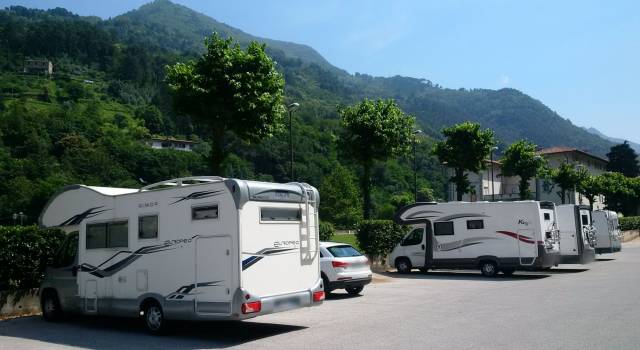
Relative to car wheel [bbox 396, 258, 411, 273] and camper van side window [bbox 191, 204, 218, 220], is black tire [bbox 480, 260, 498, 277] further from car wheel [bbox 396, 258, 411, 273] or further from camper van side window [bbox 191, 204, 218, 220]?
camper van side window [bbox 191, 204, 218, 220]

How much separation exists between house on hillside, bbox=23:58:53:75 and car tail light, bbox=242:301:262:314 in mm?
164563

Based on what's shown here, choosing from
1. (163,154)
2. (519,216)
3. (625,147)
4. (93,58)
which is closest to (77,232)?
(519,216)

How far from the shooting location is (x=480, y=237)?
22.3m

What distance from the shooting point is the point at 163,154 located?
10662 centimetres

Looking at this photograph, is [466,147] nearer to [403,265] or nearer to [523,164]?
[523,164]

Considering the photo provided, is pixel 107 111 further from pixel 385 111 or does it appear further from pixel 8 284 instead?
pixel 8 284

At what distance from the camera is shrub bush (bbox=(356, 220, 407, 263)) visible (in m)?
25.6

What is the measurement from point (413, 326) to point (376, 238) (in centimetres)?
1454

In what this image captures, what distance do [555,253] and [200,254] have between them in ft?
51.8

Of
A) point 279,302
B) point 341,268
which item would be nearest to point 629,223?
point 341,268

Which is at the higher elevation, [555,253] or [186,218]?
[186,218]

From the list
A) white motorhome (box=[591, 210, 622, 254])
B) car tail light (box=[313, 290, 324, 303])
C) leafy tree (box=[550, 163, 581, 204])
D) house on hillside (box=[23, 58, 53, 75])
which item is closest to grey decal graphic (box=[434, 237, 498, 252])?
white motorhome (box=[591, 210, 622, 254])

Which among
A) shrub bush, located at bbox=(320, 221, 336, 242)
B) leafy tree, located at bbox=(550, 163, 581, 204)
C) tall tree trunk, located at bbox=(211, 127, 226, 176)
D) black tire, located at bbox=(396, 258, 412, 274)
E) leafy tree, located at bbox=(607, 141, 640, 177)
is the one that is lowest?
black tire, located at bbox=(396, 258, 412, 274)

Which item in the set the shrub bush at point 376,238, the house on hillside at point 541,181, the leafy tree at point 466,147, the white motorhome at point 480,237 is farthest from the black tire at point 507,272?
the house on hillside at point 541,181
